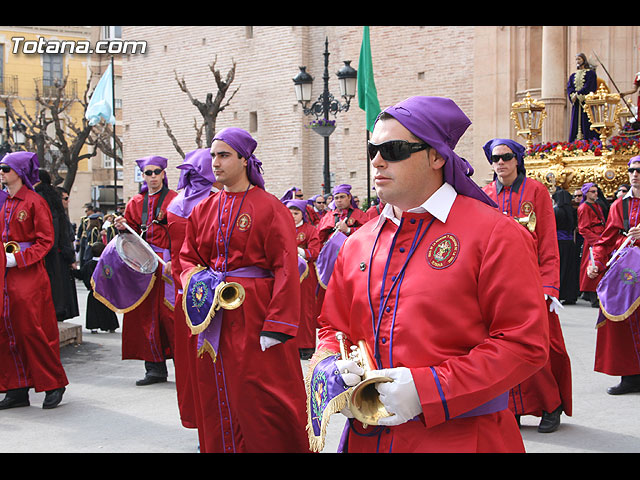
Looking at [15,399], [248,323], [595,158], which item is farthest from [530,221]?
[595,158]

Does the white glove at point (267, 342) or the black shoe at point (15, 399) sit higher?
the white glove at point (267, 342)

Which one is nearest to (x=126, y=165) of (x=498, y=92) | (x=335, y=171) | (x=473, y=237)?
(x=335, y=171)

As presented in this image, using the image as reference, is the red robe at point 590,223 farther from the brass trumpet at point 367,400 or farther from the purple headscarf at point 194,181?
the brass trumpet at point 367,400

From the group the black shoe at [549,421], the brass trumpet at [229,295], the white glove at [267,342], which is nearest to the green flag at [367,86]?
the black shoe at [549,421]

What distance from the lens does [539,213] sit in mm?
6395

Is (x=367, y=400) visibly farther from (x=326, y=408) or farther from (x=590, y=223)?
(x=590, y=223)

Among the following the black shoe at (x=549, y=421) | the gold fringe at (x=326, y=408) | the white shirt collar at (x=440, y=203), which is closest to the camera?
the gold fringe at (x=326, y=408)

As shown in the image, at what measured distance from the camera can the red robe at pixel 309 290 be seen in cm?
1006

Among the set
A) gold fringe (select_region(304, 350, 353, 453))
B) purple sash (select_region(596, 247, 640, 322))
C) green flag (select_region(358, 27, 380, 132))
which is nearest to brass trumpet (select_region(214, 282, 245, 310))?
gold fringe (select_region(304, 350, 353, 453))

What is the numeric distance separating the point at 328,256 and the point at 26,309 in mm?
4252

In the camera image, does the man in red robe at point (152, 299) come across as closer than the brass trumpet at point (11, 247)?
No

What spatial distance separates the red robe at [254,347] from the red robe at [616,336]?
3918 mm

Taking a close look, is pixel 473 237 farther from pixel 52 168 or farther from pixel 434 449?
pixel 52 168

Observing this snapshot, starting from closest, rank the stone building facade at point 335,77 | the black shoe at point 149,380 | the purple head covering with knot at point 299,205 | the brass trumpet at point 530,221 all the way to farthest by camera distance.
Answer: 1. the brass trumpet at point 530,221
2. the black shoe at point 149,380
3. the purple head covering with knot at point 299,205
4. the stone building facade at point 335,77
